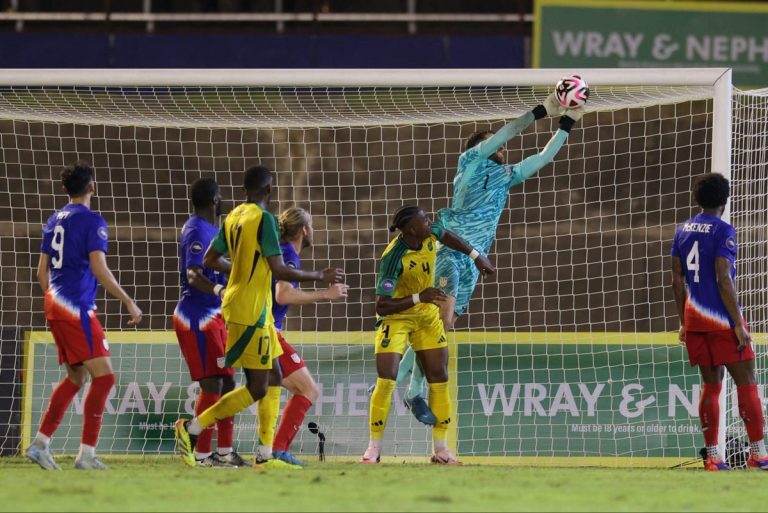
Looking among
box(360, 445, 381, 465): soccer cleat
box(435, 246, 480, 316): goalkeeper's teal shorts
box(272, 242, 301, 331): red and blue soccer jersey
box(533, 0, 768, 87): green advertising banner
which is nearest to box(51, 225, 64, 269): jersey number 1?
box(272, 242, 301, 331): red and blue soccer jersey

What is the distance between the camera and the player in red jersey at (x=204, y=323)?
765 cm

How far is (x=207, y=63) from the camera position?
1642cm

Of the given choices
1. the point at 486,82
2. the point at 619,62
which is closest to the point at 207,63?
the point at 619,62

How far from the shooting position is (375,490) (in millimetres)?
5898

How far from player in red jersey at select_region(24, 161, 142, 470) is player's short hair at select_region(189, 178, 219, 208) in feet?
2.54

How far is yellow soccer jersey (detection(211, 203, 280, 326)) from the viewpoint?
6953mm

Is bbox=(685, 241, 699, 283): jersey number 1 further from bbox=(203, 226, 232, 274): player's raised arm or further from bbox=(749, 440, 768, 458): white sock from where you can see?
bbox=(203, 226, 232, 274): player's raised arm

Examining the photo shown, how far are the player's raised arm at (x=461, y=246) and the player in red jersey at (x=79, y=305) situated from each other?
2107 mm

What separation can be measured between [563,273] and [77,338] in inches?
303

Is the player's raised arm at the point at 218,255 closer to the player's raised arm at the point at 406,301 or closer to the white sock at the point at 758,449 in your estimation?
the player's raised arm at the point at 406,301

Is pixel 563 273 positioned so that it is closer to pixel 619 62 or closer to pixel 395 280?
pixel 619 62

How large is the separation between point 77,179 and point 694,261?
382cm

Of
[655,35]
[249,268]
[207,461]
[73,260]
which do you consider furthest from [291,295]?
[655,35]

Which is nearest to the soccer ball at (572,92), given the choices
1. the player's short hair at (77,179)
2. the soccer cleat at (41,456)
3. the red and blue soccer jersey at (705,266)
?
the red and blue soccer jersey at (705,266)
